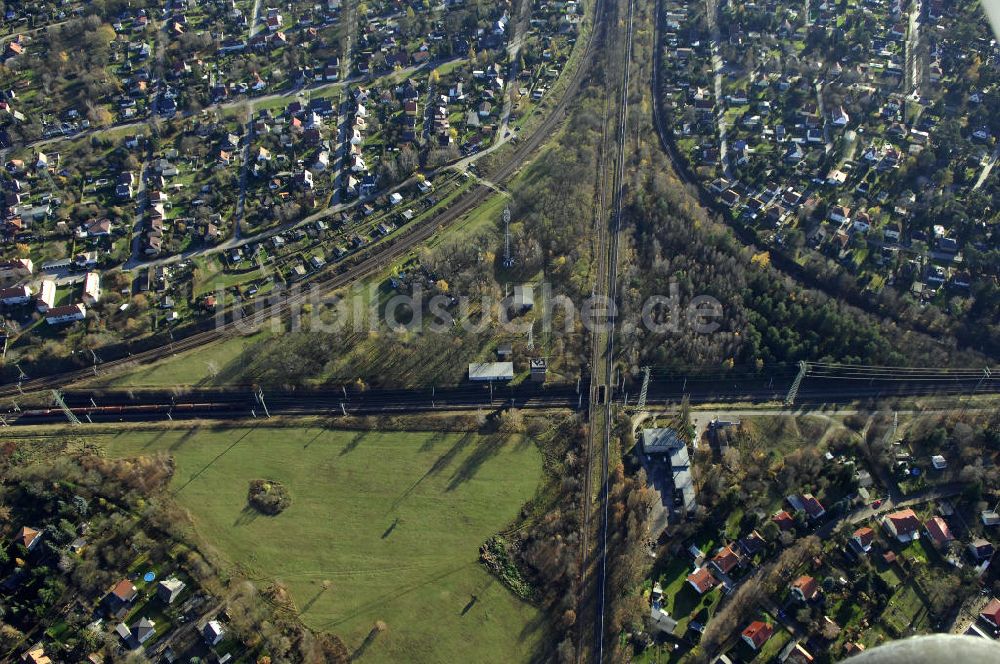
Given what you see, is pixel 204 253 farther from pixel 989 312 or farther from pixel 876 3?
pixel 876 3

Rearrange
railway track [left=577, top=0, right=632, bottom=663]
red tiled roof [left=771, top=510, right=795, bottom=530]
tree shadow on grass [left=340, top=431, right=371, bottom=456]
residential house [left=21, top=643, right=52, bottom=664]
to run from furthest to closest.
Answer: tree shadow on grass [left=340, top=431, right=371, bottom=456] < red tiled roof [left=771, top=510, right=795, bottom=530] < railway track [left=577, top=0, right=632, bottom=663] < residential house [left=21, top=643, right=52, bottom=664]

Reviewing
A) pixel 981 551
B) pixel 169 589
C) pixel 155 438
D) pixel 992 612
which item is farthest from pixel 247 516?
pixel 981 551

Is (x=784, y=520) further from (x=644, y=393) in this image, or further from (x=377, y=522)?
(x=377, y=522)

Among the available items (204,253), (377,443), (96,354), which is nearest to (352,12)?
(204,253)

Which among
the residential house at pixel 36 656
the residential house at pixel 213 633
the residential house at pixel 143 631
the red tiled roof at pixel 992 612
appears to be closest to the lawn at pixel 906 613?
the red tiled roof at pixel 992 612

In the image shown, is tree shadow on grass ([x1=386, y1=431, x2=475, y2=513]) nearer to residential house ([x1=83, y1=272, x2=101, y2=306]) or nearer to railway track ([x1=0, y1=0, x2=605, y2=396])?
railway track ([x1=0, y1=0, x2=605, y2=396])

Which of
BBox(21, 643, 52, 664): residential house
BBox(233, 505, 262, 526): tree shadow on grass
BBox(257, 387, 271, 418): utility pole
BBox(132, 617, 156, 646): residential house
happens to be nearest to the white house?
BBox(257, 387, 271, 418): utility pole

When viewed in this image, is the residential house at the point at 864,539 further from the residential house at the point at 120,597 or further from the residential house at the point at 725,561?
the residential house at the point at 120,597
